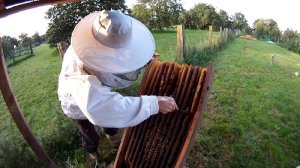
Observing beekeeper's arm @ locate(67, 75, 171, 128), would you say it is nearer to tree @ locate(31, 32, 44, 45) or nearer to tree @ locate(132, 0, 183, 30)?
tree @ locate(31, 32, 44, 45)

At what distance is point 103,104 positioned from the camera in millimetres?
2334

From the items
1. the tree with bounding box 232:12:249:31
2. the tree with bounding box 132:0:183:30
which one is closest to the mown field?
the tree with bounding box 132:0:183:30

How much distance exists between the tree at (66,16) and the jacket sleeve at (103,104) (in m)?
18.2

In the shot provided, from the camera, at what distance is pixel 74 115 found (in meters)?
3.33

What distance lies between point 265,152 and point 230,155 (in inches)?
34.1

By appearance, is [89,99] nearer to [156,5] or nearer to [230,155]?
[230,155]

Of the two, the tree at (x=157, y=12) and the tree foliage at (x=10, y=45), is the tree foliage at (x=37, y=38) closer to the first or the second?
the tree foliage at (x=10, y=45)

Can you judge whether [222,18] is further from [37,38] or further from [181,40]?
[181,40]

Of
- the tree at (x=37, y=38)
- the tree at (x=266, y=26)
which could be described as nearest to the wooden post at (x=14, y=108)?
the tree at (x=37, y=38)

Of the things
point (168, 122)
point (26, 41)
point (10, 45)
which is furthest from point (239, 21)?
point (168, 122)

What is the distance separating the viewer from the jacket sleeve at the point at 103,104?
232cm

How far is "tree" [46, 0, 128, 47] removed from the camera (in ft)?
66.0

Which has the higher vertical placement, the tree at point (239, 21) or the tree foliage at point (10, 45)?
the tree at point (239, 21)

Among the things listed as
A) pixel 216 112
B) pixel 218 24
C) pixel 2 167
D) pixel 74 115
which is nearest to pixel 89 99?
pixel 74 115
